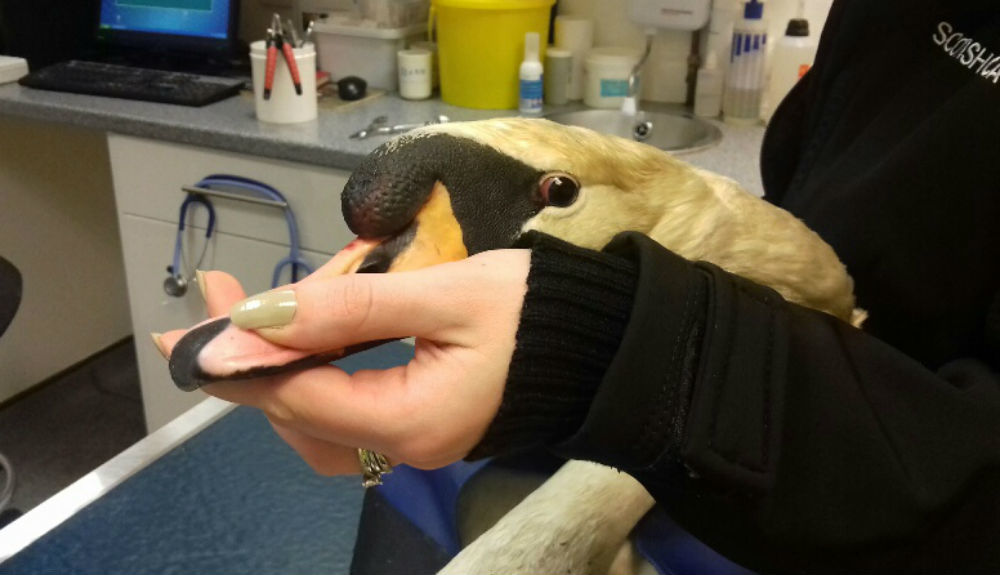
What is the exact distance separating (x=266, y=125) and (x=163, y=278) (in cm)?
38

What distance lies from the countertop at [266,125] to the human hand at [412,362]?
888mm

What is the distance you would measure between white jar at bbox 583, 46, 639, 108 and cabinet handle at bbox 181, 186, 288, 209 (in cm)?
57

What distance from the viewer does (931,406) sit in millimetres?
407

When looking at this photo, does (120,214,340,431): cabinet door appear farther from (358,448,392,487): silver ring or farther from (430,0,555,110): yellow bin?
(358,448,392,487): silver ring

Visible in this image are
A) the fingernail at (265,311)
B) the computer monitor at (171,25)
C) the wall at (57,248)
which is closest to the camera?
the fingernail at (265,311)

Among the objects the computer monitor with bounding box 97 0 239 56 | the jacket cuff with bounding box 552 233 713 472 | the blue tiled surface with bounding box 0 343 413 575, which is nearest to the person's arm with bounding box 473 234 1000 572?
the jacket cuff with bounding box 552 233 713 472

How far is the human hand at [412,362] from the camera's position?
11.9 inches

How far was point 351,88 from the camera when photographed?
149 centimetres

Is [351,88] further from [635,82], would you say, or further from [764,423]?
[764,423]

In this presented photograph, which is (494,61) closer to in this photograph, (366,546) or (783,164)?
(783,164)

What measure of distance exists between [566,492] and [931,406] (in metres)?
0.22

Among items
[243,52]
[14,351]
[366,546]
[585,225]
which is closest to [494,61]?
[243,52]

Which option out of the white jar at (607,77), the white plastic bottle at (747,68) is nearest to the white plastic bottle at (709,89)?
the white plastic bottle at (747,68)

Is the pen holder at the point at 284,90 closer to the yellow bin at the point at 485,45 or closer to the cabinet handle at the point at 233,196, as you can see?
the cabinet handle at the point at 233,196
